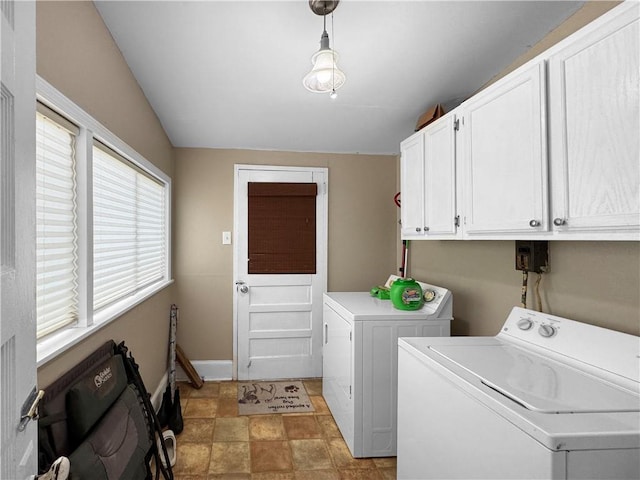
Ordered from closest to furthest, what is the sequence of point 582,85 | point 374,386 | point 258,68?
point 582,85 → point 258,68 → point 374,386

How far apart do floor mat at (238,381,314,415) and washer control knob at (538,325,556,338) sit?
1.95 metres

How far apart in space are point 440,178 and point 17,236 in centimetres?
197

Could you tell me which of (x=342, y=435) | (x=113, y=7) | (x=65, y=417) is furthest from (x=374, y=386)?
(x=113, y=7)

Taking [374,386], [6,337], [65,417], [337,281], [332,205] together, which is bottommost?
[374,386]

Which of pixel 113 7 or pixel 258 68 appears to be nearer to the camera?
pixel 113 7

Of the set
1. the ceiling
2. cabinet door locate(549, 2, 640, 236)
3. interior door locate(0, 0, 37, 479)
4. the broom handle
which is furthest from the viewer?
the broom handle

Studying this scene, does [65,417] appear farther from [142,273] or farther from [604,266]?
[604,266]

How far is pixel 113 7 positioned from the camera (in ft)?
5.46

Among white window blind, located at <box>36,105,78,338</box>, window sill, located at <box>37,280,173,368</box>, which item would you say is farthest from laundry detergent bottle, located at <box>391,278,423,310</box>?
white window blind, located at <box>36,105,78,338</box>

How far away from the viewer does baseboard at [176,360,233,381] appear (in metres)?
3.52

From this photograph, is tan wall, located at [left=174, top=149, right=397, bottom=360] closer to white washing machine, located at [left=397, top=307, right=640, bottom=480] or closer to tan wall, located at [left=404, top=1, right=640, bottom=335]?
tan wall, located at [left=404, top=1, right=640, bottom=335]

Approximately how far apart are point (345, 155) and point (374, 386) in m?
2.26

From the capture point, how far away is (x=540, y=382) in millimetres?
1260

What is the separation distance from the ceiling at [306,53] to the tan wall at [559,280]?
0.26m
